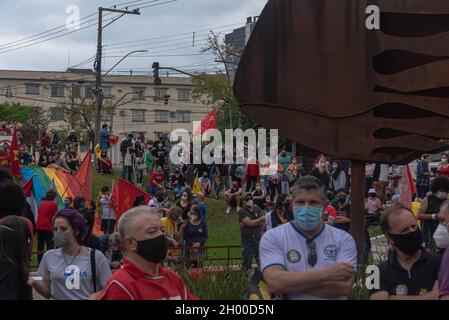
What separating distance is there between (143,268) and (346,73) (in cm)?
532

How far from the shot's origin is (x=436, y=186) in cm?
1048

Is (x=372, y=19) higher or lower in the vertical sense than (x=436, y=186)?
higher

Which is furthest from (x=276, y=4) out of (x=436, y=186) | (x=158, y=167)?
(x=158, y=167)

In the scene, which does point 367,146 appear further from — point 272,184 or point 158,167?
point 158,167

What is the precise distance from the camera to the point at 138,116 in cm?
8312

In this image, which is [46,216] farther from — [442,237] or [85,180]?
[442,237]

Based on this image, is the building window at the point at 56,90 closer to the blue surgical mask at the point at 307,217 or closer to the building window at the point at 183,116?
the building window at the point at 183,116

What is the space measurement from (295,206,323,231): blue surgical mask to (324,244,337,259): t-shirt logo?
0.15 m

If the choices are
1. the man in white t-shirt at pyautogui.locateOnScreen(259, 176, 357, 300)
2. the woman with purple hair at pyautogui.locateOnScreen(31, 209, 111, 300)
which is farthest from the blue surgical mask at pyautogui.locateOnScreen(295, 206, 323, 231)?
the woman with purple hair at pyautogui.locateOnScreen(31, 209, 111, 300)

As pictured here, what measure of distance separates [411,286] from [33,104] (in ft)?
244

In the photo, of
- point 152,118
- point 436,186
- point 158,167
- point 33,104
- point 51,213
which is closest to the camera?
point 436,186

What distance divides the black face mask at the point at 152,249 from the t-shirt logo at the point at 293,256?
843mm

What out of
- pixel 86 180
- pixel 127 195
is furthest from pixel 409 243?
pixel 86 180
